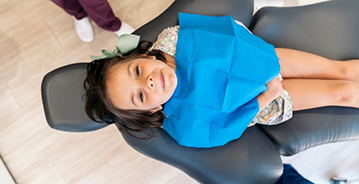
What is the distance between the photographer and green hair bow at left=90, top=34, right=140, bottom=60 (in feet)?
3.11

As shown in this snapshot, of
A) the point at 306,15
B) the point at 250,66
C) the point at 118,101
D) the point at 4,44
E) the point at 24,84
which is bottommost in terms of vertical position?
the point at 24,84

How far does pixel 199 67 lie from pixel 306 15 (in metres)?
0.58

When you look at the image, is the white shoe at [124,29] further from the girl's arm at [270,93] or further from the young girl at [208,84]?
the girl's arm at [270,93]

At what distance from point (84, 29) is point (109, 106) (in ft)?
2.55

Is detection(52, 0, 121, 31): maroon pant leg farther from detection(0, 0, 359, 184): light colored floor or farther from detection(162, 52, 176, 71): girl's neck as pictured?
detection(162, 52, 176, 71): girl's neck

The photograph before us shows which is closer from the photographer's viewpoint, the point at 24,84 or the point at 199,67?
the point at 199,67

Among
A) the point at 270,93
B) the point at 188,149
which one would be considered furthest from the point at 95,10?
the point at 270,93

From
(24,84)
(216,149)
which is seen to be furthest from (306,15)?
(24,84)

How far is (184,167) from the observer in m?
0.98

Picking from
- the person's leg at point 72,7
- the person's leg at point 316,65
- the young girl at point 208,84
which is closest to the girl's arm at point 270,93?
the young girl at point 208,84

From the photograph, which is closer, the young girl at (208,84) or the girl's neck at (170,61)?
the young girl at (208,84)

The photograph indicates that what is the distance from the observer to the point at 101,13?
1219 mm

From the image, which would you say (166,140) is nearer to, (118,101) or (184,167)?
(184,167)

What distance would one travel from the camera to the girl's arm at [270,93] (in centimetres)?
93
